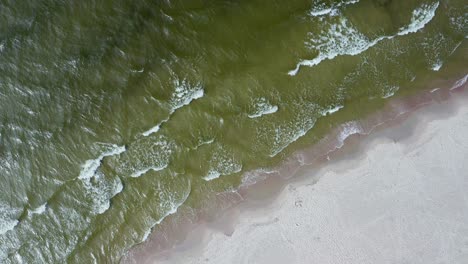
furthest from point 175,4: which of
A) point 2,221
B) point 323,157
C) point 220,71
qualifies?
point 2,221

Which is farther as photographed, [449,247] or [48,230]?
[48,230]

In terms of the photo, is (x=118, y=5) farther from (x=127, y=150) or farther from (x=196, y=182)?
(x=196, y=182)

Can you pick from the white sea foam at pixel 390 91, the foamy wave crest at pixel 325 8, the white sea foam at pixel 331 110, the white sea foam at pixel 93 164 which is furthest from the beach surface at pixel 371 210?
the foamy wave crest at pixel 325 8

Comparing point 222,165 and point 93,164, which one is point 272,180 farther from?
point 93,164

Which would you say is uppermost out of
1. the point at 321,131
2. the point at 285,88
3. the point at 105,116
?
the point at 285,88

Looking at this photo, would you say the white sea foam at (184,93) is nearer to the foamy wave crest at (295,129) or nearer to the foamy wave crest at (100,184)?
the foamy wave crest at (100,184)

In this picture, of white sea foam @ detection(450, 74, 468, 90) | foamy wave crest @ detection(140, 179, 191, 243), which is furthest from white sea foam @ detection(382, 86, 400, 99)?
foamy wave crest @ detection(140, 179, 191, 243)

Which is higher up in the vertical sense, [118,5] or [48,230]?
[118,5]
